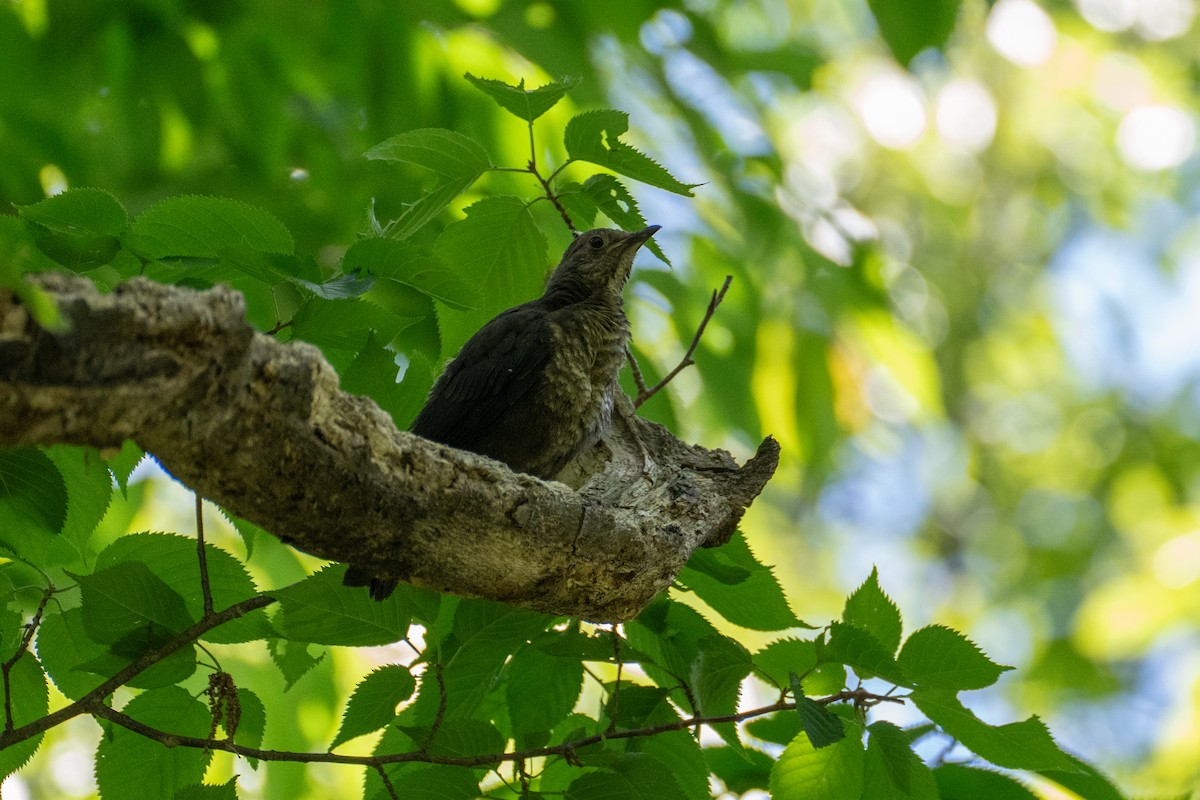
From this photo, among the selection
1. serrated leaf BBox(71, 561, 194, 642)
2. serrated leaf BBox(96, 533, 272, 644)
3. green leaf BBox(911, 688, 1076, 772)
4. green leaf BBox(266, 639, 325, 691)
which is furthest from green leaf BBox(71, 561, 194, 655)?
green leaf BBox(911, 688, 1076, 772)

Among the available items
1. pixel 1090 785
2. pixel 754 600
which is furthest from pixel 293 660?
pixel 1090 785

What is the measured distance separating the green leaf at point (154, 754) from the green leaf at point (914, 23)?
2647 mm

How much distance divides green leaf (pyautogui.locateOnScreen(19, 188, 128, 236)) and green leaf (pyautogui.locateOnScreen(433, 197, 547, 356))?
0.82 m

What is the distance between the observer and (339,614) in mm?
2270

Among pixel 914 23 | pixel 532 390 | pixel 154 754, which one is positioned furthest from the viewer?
pixel 532 390

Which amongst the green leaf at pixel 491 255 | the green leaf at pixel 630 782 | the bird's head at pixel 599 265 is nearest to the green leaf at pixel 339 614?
the green leaf at pixel 630 782

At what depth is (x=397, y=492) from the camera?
6.28 ft

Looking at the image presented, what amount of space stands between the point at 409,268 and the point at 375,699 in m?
0.91

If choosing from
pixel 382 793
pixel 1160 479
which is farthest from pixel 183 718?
pixel 1160 479

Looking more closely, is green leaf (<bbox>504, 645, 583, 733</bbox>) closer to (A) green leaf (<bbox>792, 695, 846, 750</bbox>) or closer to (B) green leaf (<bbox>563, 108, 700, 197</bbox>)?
(A) green leaf (<bbox>792, 695, 846, 750</bbox>)

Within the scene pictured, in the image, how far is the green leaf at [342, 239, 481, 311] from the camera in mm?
2248

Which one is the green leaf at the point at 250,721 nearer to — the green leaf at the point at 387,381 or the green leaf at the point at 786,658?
the green leaf at the point at 387,381

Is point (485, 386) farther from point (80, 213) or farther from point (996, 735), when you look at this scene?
point (996, 735)

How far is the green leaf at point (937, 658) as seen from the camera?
7.55 feet
